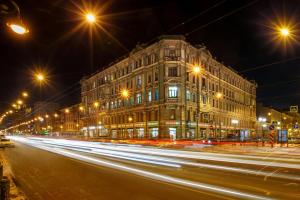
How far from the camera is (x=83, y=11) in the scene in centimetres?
1512

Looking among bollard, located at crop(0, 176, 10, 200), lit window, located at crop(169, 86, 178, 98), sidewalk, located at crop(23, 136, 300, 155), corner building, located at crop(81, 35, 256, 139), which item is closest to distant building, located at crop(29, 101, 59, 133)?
corner building, located at crop(81, 35, 256, 139)

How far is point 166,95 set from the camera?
49.4 metres

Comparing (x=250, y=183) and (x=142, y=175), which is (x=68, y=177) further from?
(x=250, y=183)

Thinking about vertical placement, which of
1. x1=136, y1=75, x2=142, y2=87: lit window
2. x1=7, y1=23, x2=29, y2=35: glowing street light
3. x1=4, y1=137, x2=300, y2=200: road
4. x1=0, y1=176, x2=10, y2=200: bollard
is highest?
x1=136, y1=75, x2=142, y2=87: lit window

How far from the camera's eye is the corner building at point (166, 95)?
162 ft

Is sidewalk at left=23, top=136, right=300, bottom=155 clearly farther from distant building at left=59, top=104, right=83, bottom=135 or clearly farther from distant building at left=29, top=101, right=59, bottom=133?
distant building at left=29, top=101, right=59, bottom=133

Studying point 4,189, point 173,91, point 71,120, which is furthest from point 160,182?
point 71,120

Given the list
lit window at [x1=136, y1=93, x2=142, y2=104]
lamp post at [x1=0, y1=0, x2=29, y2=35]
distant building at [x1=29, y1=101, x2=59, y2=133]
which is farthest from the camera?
distant building at [x1=29, y1=101, x2=59, y2=133]

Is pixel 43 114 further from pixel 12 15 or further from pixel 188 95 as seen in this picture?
pixel 12 15

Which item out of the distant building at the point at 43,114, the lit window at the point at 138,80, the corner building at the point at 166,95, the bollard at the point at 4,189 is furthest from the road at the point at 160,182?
the distant building at the point at 43,114

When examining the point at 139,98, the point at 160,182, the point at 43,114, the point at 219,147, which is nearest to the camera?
the point at 160,182

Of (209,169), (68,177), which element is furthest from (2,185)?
(209,169)

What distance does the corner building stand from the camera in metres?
49.5

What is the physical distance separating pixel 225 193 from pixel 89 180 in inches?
219
